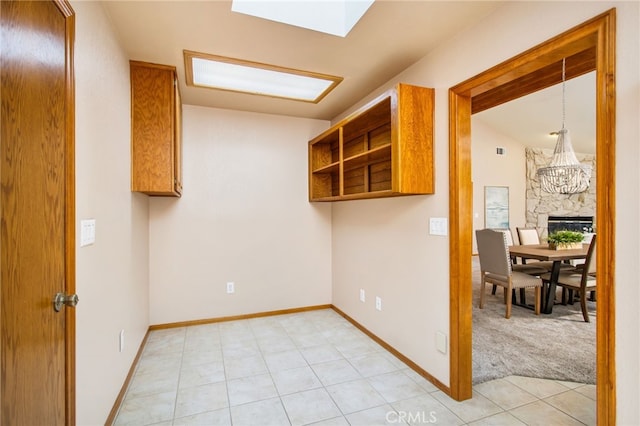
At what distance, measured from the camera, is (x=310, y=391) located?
2133 mm

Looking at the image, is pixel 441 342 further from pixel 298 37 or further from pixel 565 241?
pixel 565 241

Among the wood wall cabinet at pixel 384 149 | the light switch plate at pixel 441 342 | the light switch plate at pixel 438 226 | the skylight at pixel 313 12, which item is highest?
the skylight at pixel 313 12

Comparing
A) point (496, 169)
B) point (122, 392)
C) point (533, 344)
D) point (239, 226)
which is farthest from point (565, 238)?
point (122, 392)

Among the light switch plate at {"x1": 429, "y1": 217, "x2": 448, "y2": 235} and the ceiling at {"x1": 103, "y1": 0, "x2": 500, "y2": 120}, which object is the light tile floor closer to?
the light switch plate at {"x1": 429, "y1": 217, "x2": 448, "y2": 235}

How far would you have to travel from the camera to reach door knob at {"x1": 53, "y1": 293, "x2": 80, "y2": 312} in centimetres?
117

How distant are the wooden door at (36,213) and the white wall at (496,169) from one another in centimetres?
803

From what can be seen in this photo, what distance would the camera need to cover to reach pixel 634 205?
3.91 ft

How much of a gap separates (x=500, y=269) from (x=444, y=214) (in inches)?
81.7

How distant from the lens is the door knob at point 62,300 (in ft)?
3.84

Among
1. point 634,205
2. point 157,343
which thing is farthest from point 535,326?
point 157,343

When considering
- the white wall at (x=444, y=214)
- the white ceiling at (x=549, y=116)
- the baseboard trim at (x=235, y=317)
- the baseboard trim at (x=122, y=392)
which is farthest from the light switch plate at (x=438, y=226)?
the white ceiling at (x=549, y=116)

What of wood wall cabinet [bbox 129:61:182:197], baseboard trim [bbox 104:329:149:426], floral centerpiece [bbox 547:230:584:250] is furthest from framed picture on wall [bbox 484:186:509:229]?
baseboard trim [bbox 104:329:149:426]

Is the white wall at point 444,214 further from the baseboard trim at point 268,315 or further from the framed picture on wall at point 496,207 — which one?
the framed picture on wall at point 496,207

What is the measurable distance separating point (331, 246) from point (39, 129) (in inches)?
124
